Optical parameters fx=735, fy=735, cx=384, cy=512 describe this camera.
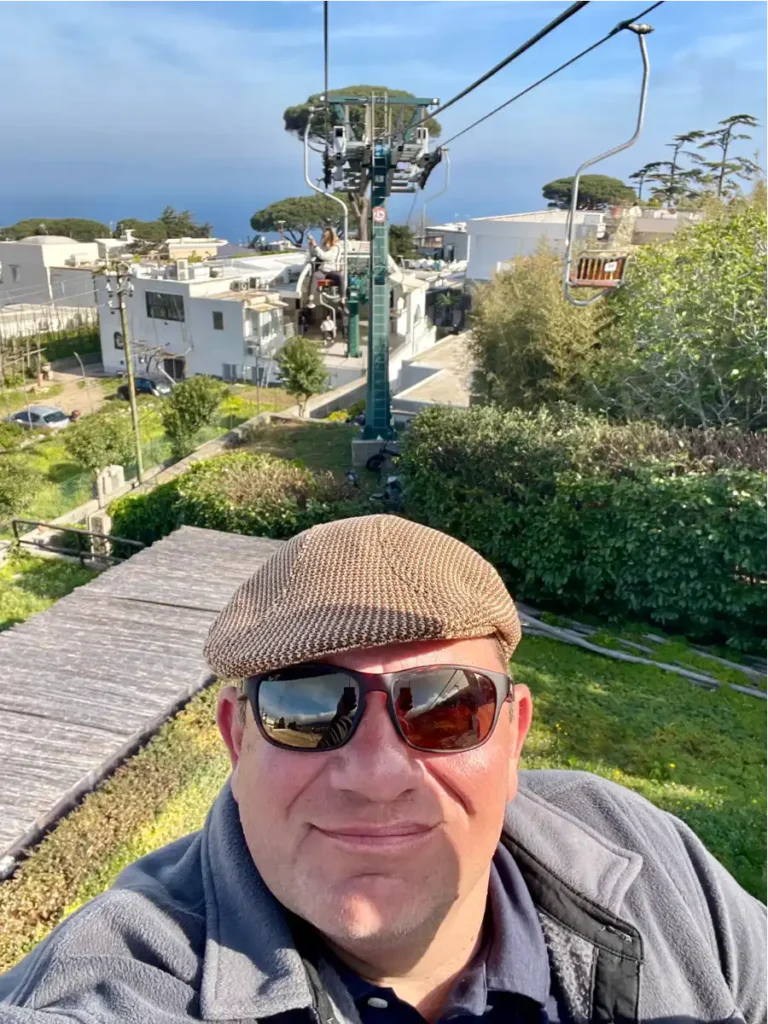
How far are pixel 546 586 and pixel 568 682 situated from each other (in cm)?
232

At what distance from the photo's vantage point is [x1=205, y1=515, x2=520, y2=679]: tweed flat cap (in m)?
1.45

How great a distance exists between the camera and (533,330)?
15.4m

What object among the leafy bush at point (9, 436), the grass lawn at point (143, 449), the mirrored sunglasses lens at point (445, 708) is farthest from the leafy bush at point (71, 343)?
the mirrored sunglasses lens at point (445, 708)

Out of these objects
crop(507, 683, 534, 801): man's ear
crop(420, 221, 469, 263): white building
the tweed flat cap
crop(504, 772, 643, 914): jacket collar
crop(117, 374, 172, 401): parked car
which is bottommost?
crop(117, 374, 172, 401): parked car

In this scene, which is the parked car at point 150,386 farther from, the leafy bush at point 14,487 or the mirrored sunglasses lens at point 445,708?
the mirrored sunglasses lens at point 445,708

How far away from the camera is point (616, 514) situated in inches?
400

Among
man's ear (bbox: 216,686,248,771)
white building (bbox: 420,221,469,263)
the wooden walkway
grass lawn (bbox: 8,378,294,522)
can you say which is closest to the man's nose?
man's ear (bbox: 216,686,248,771)

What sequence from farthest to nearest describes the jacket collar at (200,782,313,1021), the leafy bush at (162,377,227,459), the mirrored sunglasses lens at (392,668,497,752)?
the leafy bush at (162,377,227,459)
the mirrored sunglasses lens at (392,668,497,752)
the jacket collar at (200,782,313,1021)

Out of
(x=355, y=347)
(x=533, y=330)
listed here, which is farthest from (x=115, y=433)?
(x=355, y=347)

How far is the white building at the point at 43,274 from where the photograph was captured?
165 ft

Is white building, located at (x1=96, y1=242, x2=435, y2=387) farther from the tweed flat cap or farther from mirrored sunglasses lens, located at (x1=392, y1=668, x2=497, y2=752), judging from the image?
mirrored sunglasses lens, located at (x1=392, y1=668, x2=497, y2=752)

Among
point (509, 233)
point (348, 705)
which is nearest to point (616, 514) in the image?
point (348, 705)

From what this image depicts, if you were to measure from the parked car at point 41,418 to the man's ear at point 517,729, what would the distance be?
33.5 m

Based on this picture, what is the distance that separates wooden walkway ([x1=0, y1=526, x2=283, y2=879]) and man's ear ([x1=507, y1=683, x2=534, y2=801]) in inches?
194
